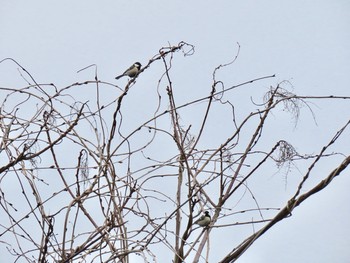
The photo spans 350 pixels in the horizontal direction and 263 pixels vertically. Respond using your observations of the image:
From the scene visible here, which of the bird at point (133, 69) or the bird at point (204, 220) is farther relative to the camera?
the bird at point (133, 69)

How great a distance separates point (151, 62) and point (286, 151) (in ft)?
2.53

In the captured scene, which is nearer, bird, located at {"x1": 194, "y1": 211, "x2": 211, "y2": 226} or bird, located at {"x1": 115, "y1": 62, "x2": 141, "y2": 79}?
bird, located at {"x1": 194, "y1": 211, "x2": 211, "y2": 226}

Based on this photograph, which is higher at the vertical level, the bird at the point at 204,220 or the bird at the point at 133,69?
the bird at the point at 133,69

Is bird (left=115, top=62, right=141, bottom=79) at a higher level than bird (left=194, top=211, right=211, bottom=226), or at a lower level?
higher

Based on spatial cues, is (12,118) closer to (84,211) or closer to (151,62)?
(84,211)

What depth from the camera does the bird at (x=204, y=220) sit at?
8.59 ft

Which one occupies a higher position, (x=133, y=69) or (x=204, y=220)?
(x=133, y=69)

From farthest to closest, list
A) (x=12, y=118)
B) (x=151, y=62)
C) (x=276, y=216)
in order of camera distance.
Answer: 1. (x=151, y=62)
2. (x=12, y=118)
3. (x=276, y=216)

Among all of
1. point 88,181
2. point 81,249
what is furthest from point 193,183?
point 81,249

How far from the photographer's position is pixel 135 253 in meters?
2.23

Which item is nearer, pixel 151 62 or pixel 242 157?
pixel 242 157

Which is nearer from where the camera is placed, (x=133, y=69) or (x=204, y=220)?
(x=204, y=220)

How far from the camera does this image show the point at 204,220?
2701 millimetres

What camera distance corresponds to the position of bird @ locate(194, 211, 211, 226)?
2.62 m
